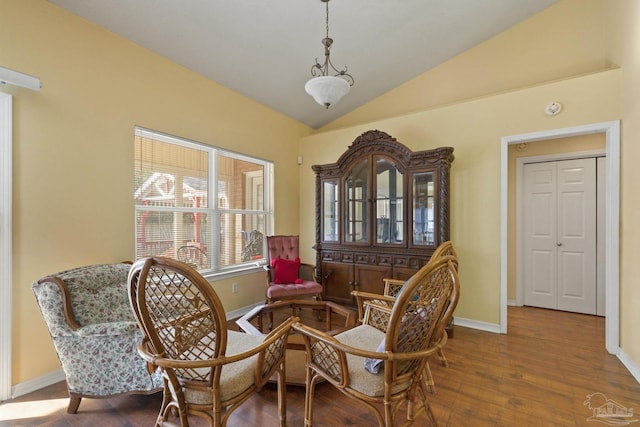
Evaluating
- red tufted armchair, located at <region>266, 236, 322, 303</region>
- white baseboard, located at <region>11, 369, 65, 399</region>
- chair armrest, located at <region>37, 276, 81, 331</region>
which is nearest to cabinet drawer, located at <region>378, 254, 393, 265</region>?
red tufted armchair, located at <region>266, 236, 322, 303</region>

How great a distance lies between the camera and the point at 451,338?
3.07 m

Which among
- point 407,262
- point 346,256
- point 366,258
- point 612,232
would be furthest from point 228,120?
point 612,232

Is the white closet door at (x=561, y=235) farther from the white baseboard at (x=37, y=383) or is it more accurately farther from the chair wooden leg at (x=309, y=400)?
the white baseboard at (x=37, y=383)

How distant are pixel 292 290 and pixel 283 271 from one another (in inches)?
12.6

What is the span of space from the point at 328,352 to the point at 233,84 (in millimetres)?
3334

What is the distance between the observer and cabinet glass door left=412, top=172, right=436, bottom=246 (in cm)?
328

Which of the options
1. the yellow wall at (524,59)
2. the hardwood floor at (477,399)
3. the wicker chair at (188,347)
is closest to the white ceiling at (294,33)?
the yellow wall at (524,59)

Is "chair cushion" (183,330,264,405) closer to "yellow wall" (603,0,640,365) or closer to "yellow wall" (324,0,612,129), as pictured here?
"yellow wall" (603,0,640,365)

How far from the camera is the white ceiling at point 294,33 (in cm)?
258

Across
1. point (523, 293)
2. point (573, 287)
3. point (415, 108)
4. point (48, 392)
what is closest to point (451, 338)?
point (523, 293)

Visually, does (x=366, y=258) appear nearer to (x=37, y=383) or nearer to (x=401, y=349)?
(x=401, y=349)

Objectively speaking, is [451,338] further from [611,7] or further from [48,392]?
[611,7]

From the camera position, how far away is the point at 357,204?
381 cm

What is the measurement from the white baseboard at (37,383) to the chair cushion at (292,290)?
6.09 ft
